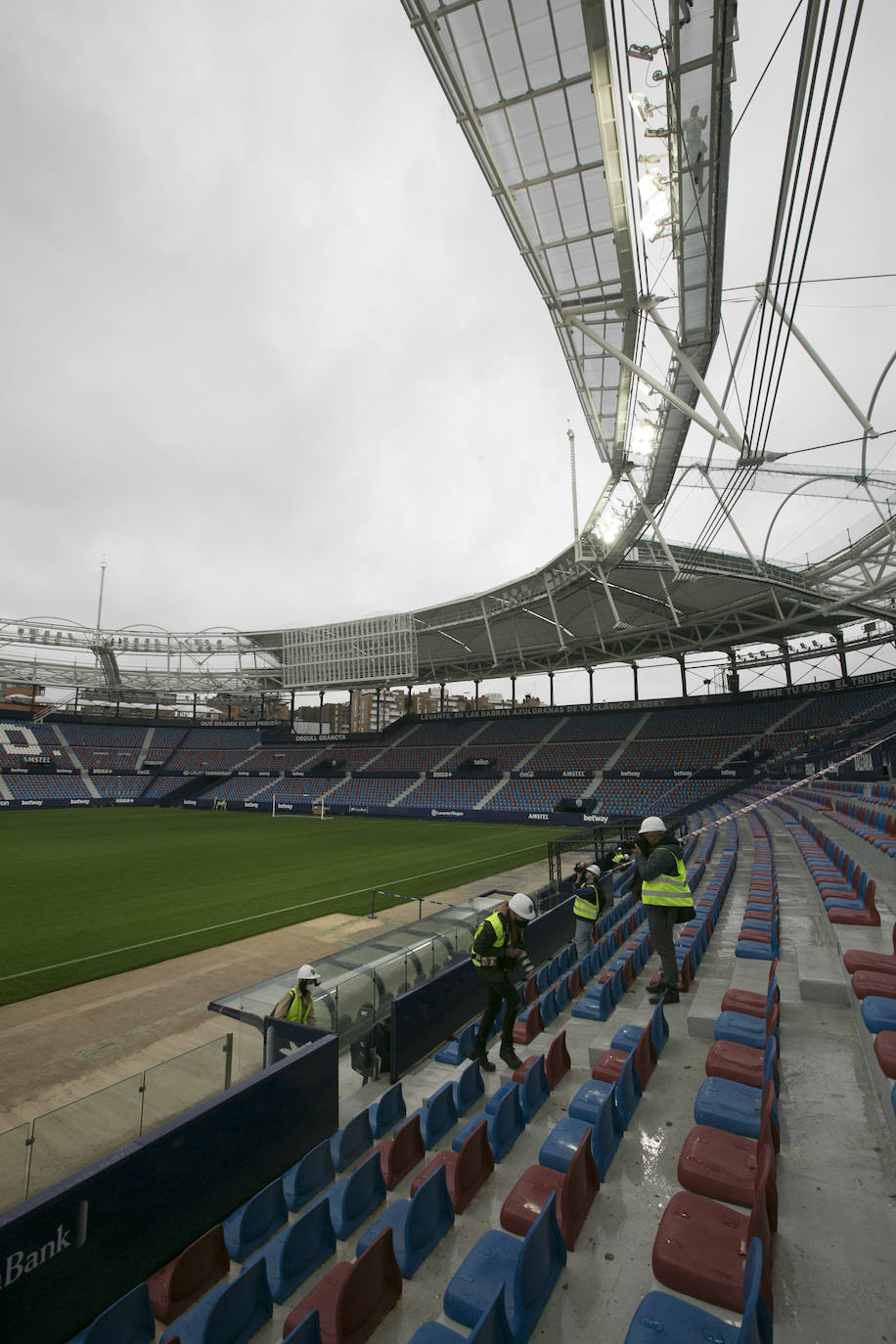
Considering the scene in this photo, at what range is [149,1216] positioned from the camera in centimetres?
404

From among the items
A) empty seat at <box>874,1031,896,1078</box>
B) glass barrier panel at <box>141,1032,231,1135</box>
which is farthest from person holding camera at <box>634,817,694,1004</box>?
glass barrier panel at <box>141,1032,231,1135</box>

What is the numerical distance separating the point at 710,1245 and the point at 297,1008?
4.52 metres

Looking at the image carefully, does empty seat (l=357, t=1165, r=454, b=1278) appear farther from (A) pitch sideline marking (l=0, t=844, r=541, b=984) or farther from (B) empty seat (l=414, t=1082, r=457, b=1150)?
(A) pitch sideline marking (l=0, t=844, r=541, b=984)

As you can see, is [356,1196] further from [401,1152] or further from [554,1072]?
[554,1072]

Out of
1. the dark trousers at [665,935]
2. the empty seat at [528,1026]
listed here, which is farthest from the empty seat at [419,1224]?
the dark trousers at [665,935]

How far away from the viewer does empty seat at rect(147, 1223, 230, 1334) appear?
11.1 ft

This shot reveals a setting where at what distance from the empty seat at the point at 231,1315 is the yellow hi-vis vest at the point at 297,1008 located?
300 centimetres

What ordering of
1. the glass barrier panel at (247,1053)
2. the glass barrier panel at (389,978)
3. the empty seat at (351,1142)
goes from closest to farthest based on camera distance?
the empty seat at (351,1142) → the glass barrier panel at (247,1053) → the glass barrier panel at (389,978)

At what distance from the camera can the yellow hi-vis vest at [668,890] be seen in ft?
19.2

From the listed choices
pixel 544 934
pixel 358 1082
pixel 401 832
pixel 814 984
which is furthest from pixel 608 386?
pixel 401 832

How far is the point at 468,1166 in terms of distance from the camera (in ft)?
12.3

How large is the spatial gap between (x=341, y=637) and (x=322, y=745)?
17937mm

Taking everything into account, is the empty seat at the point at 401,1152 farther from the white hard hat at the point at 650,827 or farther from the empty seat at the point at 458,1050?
the white hard hat at the point at 650,827

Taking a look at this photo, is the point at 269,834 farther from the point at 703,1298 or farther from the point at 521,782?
the point at 703,1298
